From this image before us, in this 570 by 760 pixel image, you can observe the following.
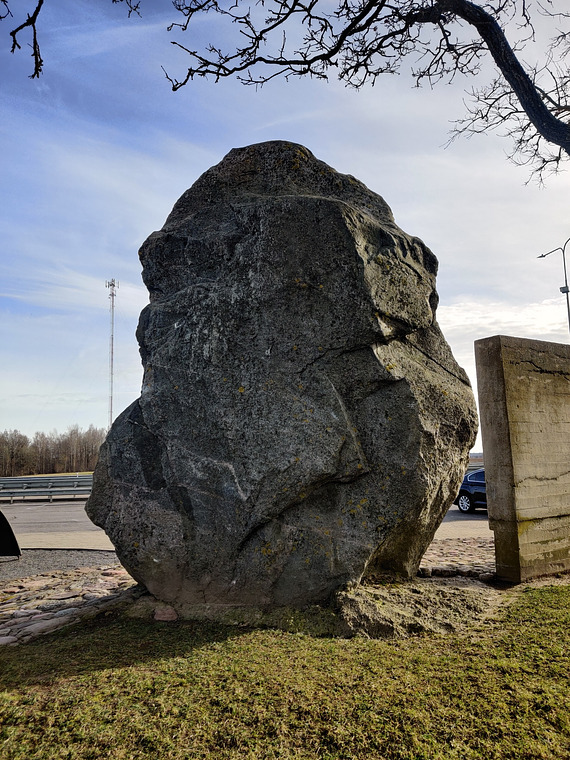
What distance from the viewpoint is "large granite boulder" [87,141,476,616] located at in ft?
13.9

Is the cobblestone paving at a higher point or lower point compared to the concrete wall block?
lower

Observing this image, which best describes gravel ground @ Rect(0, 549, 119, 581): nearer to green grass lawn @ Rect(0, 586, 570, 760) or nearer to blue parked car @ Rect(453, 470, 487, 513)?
green grass lawn @ Rect(0, 586, 570, 760)

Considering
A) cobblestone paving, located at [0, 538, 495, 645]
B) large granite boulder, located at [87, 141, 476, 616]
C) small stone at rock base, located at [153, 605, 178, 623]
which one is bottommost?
cobblestone paving, located at [0, 538, 495, 645]

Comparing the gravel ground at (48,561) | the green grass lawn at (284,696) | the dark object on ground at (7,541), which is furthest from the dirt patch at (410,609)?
the gravel ground at (48,561)

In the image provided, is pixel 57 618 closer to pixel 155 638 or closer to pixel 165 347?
pixel 155 638

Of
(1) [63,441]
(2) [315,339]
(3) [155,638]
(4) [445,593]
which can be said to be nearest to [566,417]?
(4) [445,593]

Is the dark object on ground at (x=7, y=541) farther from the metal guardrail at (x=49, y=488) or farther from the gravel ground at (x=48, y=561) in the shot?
the metal guardrail at (x=49, y=488)

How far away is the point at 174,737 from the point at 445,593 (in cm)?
278

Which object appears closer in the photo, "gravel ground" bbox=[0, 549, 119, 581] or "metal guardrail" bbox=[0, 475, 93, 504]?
"gravel ground" bbox=[0, 549, 119, 581]

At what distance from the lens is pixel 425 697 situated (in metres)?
2.94

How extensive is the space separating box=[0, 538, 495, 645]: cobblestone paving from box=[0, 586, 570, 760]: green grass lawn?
2.14 ft

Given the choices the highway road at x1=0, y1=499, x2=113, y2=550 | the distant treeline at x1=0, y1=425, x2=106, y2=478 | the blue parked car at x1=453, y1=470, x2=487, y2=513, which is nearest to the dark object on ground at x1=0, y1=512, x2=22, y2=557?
the highway road at x1=0, y1=499, x2=113, y2=550

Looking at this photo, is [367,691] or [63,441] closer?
[367,691]

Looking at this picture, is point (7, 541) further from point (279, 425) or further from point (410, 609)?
point (410, 609)
